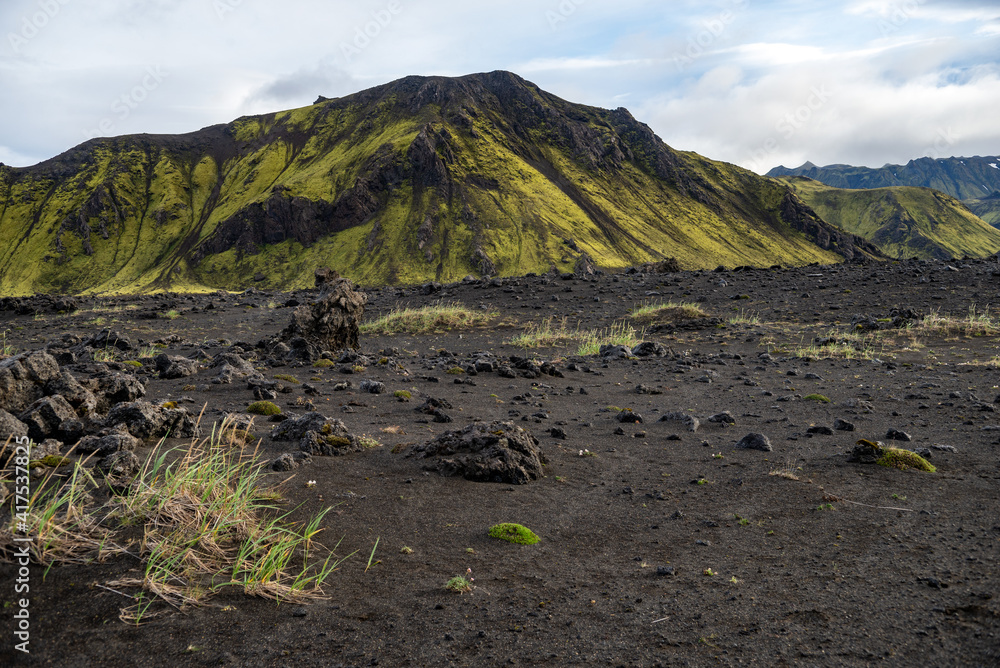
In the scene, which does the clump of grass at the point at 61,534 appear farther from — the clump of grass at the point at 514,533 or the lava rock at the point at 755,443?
the lava rock at the point at 755,443

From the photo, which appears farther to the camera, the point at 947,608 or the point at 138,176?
the point at 138,176

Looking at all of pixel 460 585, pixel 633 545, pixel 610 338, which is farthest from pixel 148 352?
pixel 633 545

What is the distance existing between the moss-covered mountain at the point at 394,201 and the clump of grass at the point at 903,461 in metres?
85.4

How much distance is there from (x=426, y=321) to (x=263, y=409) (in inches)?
545

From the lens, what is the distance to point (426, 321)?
23141 millimetres

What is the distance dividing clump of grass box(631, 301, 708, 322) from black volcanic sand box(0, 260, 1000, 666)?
362 inches

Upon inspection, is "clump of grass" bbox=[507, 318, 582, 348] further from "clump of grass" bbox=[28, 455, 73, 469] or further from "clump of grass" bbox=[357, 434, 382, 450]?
"clump of grass" bbox=[28, 455, 73, 469]

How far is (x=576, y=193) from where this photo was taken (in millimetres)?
124938

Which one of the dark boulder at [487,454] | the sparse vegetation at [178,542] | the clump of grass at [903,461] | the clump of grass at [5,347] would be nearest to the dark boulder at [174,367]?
the clump of grass at [5,347]

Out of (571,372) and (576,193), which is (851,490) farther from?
(576,193)

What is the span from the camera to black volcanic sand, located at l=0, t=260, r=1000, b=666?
357 cm

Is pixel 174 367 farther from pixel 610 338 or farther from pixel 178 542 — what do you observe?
pixel 610 338

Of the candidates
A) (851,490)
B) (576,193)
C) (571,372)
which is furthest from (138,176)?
(851,490)

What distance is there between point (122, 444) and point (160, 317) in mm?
23008
